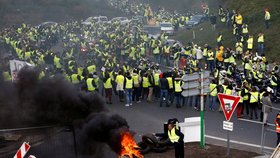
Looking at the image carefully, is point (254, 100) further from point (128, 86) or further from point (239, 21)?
point (239, 21)

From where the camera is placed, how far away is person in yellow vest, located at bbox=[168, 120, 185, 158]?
12.2 m

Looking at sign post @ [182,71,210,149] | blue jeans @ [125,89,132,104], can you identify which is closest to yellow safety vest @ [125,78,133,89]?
blue jeans @ [125,89,132,104]

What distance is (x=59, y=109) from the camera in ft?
40.8

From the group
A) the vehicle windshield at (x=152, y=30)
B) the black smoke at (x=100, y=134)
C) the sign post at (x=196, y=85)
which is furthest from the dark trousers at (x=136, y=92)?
the vehicle windshield at (x=152, y=30)

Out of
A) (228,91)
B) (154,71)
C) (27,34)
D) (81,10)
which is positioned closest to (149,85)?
(154,71)

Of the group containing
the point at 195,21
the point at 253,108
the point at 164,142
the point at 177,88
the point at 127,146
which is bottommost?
the point at 164,142

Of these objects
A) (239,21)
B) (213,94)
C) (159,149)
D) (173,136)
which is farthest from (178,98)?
(239,21)

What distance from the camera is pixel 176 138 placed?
1223 cm

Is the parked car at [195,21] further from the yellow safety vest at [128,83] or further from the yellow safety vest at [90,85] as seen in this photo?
the yellow safety vest at [90,85]

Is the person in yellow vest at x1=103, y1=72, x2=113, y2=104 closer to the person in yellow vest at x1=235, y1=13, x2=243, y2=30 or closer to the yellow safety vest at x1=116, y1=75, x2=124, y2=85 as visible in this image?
the yellow safety vest at x1=116, y1=75, x2=124, y2=85

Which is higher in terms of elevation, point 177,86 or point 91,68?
point 91,68

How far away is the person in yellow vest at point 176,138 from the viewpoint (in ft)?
40.0

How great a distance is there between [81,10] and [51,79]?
41791 mm

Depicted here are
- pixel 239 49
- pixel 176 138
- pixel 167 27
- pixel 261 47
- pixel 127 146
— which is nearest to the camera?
pixel 127 146
